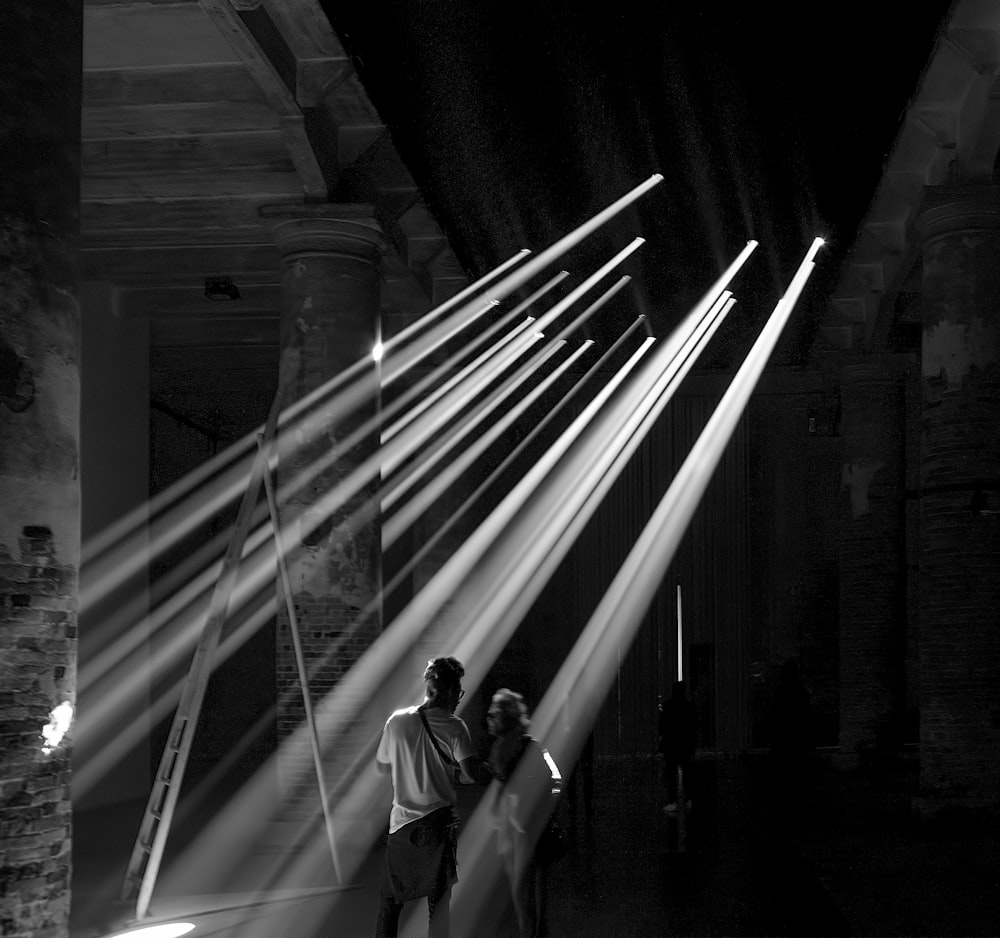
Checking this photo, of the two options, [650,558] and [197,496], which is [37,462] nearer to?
[650,558]

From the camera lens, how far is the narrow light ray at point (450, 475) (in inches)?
690

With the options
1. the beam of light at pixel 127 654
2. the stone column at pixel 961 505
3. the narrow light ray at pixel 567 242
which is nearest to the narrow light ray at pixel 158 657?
the beam of light at pixel 127 654

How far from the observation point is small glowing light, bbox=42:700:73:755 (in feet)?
15.6

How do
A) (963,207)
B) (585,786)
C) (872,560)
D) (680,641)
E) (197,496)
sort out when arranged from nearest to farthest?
(963,207) → (585,786) → (872,560) → (680,641) → (197,496)

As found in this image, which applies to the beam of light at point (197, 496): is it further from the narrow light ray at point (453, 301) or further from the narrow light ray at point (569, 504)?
the narrow light ray at point (569, 504)

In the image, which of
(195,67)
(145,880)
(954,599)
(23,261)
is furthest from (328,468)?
(23,261)

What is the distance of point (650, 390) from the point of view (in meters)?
21.6

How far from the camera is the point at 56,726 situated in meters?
4.83

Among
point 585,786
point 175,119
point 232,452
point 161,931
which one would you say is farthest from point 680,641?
point 161,931

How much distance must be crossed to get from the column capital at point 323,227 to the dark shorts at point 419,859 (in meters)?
6.30

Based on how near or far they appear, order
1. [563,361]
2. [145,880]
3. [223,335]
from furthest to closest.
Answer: [563,361] < [223,335] < [145,880]

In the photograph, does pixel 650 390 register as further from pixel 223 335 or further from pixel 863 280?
pixel 223 335

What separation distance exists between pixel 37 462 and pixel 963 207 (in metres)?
8.74

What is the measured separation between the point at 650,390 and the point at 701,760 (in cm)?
577
